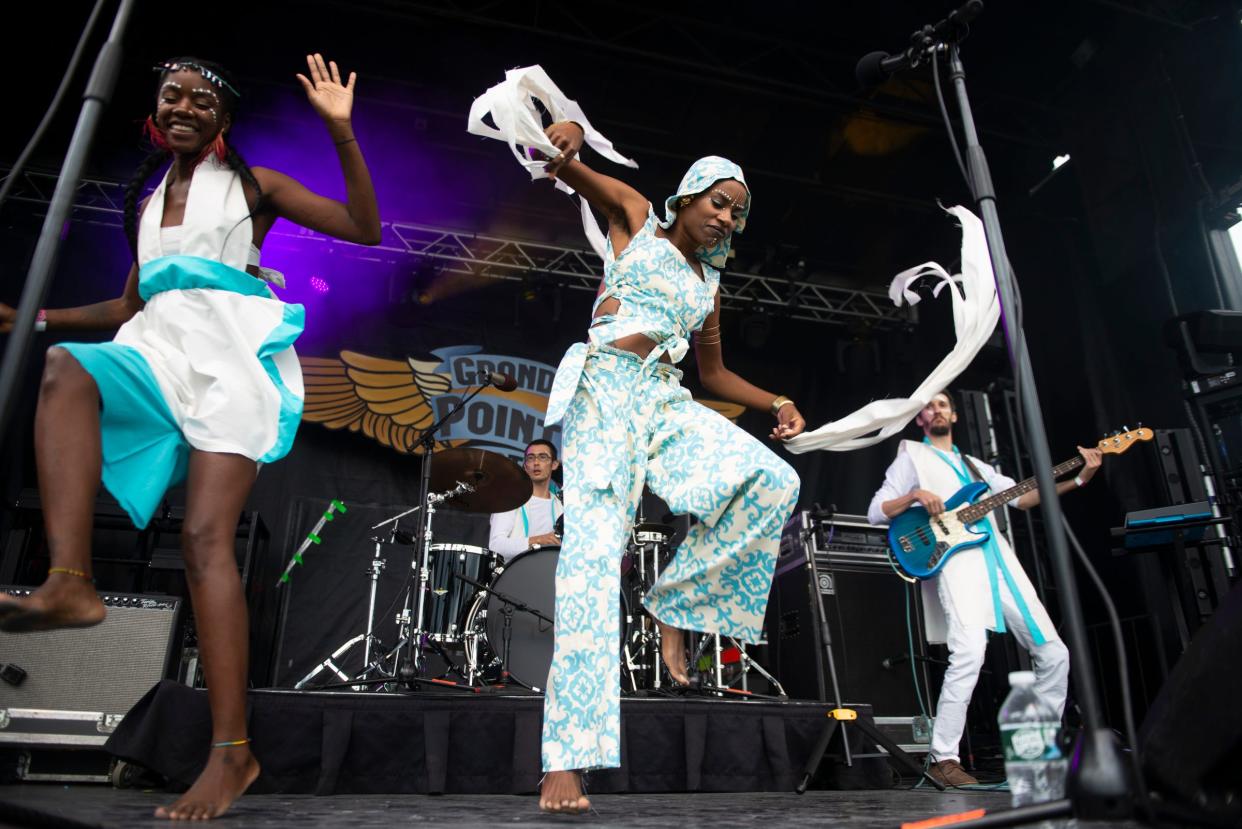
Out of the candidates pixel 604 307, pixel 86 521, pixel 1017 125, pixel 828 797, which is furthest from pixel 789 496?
pixel 1017 125

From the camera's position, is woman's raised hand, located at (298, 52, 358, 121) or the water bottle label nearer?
the water bottle label

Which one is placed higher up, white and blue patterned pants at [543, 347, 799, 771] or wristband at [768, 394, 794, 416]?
wristband at [768, 394, 794, 416]

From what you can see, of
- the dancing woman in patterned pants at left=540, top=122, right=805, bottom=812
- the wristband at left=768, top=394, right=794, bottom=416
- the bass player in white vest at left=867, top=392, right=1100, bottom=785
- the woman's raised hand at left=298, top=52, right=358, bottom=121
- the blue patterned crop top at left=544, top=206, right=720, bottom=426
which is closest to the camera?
the dancing woman in patterned pants at left=540, top=122, right=805, bottom=812

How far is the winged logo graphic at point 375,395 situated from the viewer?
730 cm

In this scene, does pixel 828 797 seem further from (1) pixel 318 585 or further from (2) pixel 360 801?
(1) pixel 318 585

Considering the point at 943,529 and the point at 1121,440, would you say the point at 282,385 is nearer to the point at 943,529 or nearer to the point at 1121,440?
the point at 943,529

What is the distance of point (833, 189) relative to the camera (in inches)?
304

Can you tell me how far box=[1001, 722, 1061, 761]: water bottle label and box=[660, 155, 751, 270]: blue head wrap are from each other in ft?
6.10

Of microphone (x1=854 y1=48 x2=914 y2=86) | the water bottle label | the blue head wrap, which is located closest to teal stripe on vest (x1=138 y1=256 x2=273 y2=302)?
the blue head wrap

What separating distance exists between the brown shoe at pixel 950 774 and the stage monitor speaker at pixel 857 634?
1344mm

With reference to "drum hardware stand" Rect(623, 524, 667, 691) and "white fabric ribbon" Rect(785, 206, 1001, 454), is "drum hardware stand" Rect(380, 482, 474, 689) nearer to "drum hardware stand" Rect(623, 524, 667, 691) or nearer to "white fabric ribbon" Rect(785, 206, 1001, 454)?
"drum hardware stand" Rect(623, 524, 667, 691)

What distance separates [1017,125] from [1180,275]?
1.95 m

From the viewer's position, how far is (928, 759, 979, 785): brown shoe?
3945 millimetres

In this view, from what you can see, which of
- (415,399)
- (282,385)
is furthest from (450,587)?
(282,385)
